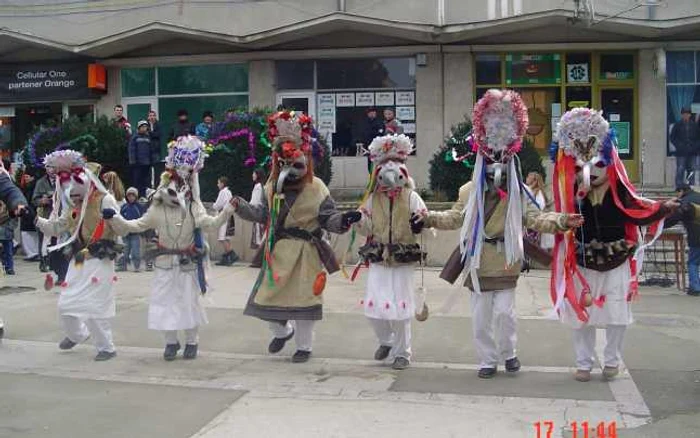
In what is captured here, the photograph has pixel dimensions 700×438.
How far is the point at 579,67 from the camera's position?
19.6 meters

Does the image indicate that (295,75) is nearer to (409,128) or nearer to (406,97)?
(406,97)

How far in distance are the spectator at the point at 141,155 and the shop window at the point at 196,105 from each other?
A: 4.20 metres

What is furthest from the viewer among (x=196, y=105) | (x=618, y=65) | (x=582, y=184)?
(x=196, y=105)

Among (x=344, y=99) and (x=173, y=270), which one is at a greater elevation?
(x=344, y=99)

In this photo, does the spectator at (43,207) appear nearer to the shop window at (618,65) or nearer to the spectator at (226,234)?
the spectator at (226,234)

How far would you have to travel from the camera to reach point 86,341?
29.2 ft

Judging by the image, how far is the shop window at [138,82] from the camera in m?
21.7

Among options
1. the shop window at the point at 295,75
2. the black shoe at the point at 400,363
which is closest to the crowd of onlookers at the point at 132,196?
the shop window at the point at 295,75

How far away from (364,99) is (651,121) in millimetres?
6460

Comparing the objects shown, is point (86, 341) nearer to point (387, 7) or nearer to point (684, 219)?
point (684, 219)

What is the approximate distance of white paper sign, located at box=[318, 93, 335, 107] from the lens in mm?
20344

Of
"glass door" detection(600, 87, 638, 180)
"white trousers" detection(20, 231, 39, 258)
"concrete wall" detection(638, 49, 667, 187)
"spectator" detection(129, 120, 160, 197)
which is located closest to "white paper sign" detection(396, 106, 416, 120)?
"glass door" detection(600, 87, 638, 180)

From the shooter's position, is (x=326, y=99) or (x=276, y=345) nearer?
(x=276, y=345)

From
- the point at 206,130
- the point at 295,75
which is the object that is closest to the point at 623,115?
the point at 295,75
